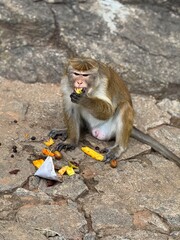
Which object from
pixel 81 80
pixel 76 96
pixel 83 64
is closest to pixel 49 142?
pixel 76 96

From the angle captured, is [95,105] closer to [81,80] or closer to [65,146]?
[81,80]

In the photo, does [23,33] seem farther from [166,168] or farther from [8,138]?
[166,168]

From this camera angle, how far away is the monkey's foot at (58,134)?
6930 mm

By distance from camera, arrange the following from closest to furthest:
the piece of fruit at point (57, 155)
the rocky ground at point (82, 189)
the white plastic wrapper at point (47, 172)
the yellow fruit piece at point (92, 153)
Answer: the rocky ground at point (82, 189) < the white plastic wrapper at point (47, 172) < the piece of fruit at point (57, 155) < the yellow fruit piece at point (92, 153)

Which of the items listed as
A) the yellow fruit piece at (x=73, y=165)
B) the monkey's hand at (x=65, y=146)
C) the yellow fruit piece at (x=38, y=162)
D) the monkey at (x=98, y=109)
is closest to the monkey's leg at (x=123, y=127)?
the monkey at (x=98, y=109)

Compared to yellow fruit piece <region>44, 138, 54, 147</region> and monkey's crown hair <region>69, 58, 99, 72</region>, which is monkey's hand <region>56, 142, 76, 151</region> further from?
monkey's crown hair <region>69, 58, 99, 72</region>

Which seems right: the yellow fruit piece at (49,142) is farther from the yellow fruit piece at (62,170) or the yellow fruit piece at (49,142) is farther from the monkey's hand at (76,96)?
the monkey's hand at (76,96)

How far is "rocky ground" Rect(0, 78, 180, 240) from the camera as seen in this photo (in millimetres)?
5480

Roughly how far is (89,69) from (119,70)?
2015mm

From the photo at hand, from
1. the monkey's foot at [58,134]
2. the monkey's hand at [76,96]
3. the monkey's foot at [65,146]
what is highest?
the monkey's hand at [76,96]

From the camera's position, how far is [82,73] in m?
6.33

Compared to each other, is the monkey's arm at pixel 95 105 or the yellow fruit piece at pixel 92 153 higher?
the monkey's arm at pixel 95 105

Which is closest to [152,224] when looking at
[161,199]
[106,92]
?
[161,199]

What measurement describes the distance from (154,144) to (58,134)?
109 cm
